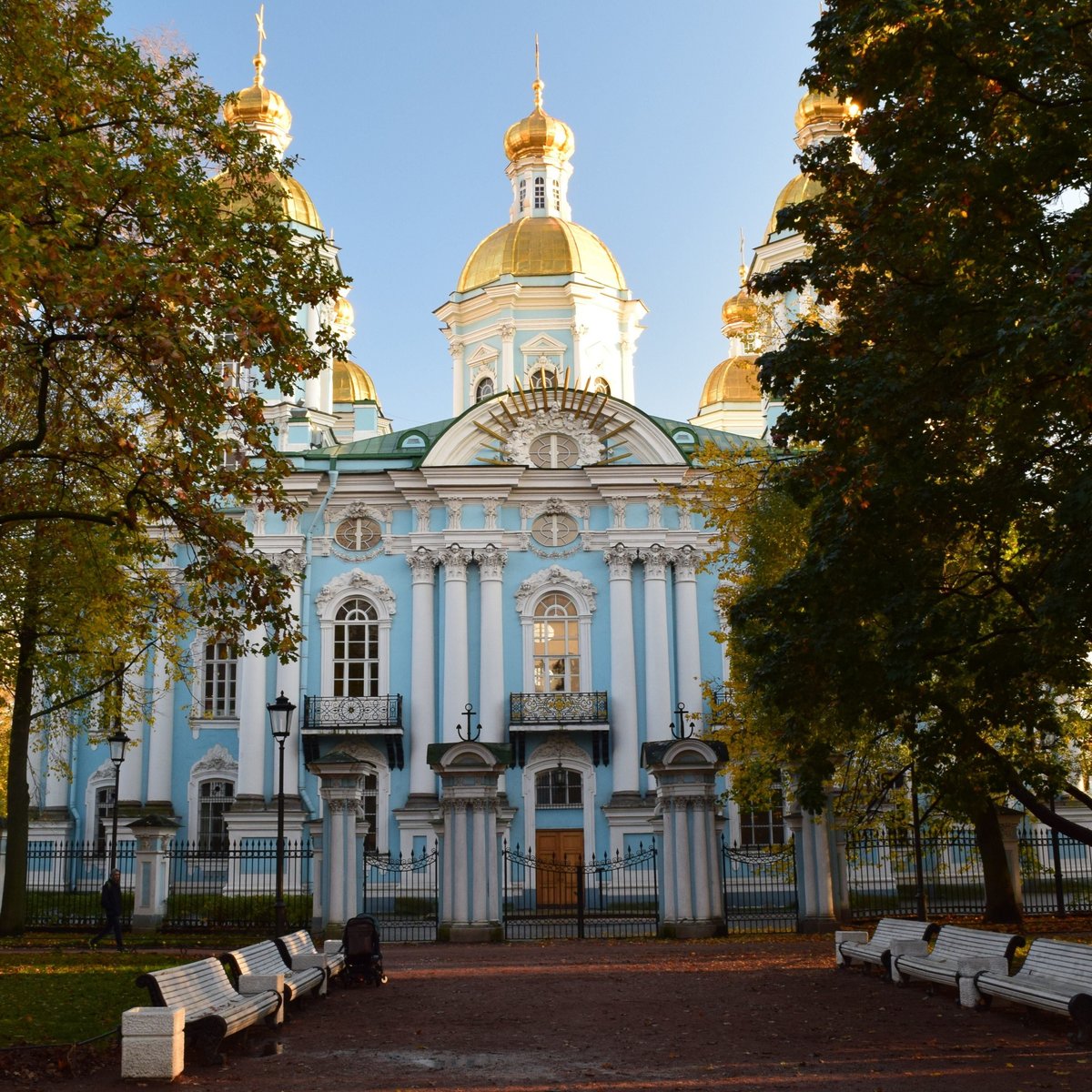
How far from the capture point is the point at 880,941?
14086mm

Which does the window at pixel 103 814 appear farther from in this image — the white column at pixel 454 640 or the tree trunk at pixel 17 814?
the tree trunk at pixel 17 814

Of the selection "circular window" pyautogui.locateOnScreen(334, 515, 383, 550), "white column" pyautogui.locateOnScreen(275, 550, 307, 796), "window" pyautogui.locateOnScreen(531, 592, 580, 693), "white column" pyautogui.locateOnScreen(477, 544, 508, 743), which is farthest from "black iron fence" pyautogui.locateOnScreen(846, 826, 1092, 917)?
"circular window" pyautogui.locateOnScreen(334, 515, 383, 550)

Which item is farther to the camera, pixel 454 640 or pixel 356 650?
pixel 356 650

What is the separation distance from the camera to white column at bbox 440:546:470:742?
31.3m

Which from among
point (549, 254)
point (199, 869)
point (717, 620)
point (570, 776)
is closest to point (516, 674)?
point (570, 776)

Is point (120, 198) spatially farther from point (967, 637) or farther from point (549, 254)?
point (549, 254)

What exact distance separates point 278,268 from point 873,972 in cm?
933

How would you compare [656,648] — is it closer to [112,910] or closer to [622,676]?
[622,676]

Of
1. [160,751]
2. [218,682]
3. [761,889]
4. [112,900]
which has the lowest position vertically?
[761,889]

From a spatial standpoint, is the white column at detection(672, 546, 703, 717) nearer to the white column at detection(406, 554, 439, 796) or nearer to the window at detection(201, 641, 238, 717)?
the white column at detection(406, 554, 439, 796)

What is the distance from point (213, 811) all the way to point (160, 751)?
1849 mm

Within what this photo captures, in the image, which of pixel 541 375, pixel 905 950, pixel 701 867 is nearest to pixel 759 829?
pixel 701 867

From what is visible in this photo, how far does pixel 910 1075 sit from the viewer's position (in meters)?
8.43

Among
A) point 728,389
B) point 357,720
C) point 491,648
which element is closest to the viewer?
point 357,720
